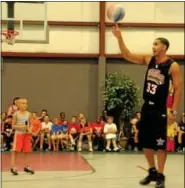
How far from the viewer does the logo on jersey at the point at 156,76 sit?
16.5 feet

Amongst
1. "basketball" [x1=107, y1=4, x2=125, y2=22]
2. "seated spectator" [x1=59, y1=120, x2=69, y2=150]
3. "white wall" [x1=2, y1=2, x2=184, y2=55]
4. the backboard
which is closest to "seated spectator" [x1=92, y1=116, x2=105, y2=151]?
"seated spectator" [x1=59, y1=120, x2=69, y2=150]

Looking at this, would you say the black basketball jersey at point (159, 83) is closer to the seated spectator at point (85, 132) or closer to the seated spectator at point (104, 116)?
the seated spectator at point (85, 132)

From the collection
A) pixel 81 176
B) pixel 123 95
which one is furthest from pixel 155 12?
pixel 81 176

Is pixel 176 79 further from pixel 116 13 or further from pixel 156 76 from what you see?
pixel 116 13

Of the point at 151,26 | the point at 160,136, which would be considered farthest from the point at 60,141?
the point at 160,136

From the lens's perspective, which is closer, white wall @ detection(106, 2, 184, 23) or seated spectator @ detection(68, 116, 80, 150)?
seated spectator @ detection(68, 116, 80, 150)

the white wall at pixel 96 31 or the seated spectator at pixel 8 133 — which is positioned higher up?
the white wall at pixel 96 31

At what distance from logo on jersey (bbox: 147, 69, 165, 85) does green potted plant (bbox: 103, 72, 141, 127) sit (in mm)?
9146

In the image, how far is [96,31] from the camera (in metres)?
15.2

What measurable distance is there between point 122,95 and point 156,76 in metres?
9.24

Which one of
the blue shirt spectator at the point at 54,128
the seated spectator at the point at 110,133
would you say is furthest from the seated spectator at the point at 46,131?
the seated spectator at the point at 110,133

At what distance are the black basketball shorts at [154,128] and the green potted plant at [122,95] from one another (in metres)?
9.16

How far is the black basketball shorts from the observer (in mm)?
5027

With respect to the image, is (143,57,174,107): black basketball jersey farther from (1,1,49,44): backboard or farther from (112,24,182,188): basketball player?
(1,1,49,44): backboard
